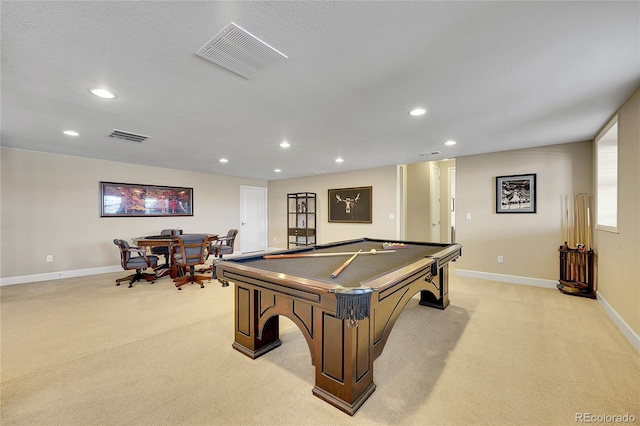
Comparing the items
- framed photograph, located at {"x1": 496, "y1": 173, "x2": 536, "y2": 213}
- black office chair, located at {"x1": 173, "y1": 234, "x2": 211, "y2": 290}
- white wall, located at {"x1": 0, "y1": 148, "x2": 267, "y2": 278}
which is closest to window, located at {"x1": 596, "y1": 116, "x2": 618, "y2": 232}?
framed photograph, located at {"x1": 496, "y1": 173, "x2": 536, "y2": 213}

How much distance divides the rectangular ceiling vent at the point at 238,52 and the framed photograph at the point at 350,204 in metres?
4.58

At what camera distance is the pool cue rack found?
353 cm

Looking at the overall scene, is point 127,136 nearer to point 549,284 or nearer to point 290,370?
point 290,370

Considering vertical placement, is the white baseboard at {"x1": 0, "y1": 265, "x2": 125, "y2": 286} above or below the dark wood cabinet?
below

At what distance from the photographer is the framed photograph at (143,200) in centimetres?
523

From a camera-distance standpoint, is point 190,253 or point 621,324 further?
point 190,253

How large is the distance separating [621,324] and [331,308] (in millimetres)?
3070

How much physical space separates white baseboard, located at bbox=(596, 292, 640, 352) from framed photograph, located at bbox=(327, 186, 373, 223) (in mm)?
3803

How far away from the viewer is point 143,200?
5.65 meters

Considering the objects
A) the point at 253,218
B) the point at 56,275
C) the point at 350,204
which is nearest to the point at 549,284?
the point at 350,204

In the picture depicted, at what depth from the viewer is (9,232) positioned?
430 centimetres

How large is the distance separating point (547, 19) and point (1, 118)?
4.84 metres

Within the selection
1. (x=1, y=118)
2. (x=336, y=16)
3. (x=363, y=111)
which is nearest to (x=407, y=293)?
(x=363, y=111)
